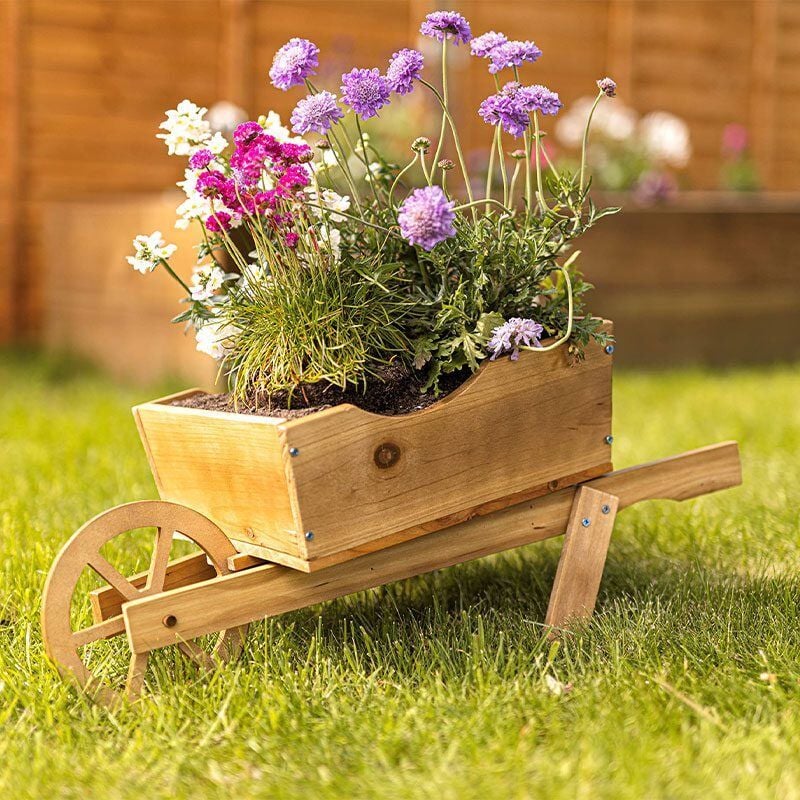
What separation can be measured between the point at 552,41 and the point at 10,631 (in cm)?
550

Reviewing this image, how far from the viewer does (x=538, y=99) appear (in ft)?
6.25

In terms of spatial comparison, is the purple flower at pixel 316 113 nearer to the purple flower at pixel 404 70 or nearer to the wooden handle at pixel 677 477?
the purple flower at pixel 404 70

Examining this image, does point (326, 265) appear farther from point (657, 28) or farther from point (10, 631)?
point (657, 28)

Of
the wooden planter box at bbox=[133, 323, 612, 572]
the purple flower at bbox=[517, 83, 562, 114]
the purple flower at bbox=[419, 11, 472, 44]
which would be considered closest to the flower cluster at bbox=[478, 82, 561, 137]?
the purple flower at bbox=[517, 83, 562, 114]

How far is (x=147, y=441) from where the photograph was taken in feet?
Answer: 6.52

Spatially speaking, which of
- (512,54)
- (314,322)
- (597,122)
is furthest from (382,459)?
(597,122)

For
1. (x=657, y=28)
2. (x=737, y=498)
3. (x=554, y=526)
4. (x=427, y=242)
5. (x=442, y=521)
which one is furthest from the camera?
(x=657, y=28)

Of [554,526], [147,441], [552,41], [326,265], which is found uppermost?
[552,41]

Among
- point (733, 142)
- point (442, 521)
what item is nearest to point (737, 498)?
point (442, 521)

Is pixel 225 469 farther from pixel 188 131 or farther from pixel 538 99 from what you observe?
pixel 538 99

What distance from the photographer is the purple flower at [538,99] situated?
190 cm

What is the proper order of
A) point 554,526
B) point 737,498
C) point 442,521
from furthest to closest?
point 737,498
point 554,526
point 442,521

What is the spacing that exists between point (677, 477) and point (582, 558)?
0.27m

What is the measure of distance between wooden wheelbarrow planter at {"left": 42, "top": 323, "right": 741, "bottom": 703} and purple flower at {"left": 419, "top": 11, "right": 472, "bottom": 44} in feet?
1.76
